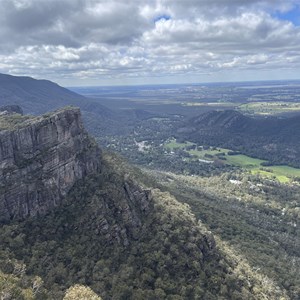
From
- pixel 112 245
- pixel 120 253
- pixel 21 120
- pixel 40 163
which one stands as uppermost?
pixel 21 120

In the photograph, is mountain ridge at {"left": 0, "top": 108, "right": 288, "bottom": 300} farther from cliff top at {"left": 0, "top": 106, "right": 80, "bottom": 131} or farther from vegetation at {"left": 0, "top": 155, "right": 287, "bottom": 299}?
cliff top at {"left": 0, "top": 106, "right": 80, "bottom": 131}

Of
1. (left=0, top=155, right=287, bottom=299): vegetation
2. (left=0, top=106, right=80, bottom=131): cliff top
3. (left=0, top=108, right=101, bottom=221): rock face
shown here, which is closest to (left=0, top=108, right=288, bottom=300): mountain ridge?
(left=0, top=155, right=287, bottom=299): vegetation

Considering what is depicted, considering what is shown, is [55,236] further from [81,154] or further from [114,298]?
[81,154]

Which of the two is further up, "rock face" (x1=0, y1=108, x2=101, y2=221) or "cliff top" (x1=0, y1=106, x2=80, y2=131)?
"cliff top" (x1=0, y1=106, x2=80, y2=131)

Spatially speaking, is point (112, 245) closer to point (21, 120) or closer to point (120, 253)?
point (120, 253)

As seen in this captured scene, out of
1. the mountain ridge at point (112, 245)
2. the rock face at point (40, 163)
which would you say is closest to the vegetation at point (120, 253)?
the mountain ridge at point (112, 245)

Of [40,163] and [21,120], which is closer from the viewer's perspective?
[40,163]

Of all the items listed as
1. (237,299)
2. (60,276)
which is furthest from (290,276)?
(60,276)

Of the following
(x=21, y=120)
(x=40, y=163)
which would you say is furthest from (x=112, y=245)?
(x=21, y=120)
